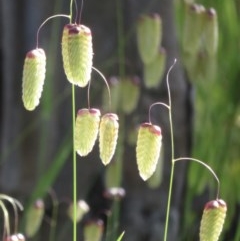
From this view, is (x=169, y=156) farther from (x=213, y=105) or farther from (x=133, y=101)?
(x=133, y=101)

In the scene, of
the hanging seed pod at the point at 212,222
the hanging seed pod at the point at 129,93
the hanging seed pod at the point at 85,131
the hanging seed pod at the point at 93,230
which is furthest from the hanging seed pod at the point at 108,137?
the hanging seed pod at the point at 129,93

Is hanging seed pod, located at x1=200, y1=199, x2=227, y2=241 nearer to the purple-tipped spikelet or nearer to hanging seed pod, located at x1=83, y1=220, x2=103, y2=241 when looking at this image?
the purple-tipped spikelet

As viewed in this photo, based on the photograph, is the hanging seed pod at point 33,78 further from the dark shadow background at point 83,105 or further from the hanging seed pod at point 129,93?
the dark shadow background at point 83,105

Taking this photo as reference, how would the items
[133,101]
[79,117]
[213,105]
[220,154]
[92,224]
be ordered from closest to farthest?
[79,117]
[92,224]
[133,101]
[220,154]
[213,105]

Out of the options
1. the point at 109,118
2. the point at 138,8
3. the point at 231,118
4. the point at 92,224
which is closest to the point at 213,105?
the point at 231,118

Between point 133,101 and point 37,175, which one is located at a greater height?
point 133,101

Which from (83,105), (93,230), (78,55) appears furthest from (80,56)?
(83,105)
